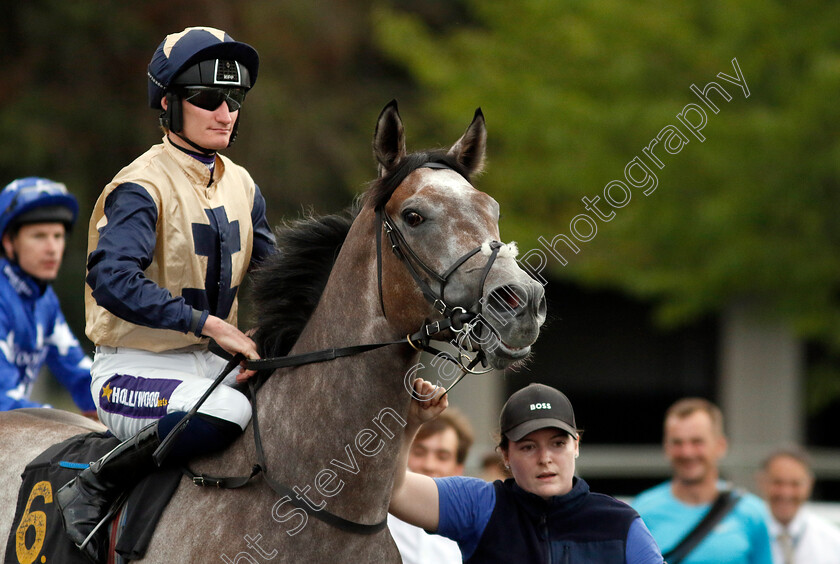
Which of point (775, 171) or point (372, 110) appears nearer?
point (775, 171)

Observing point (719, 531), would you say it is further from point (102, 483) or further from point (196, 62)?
point (196, 62)

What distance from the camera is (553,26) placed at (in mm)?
12367

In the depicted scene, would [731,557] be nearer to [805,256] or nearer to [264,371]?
[264,371]

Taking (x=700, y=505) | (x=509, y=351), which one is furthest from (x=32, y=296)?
(x=700, y=505)

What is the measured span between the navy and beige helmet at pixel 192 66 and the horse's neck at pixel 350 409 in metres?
0.88

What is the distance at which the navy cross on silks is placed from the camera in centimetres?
405

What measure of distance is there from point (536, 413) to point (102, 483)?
1616mm

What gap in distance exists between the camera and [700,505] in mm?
6238

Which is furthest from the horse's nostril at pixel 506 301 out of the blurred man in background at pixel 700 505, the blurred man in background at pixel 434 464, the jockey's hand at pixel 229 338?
the blurred man in background at pixel 700 505

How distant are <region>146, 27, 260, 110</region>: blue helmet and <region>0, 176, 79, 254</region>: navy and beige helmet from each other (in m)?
1.92

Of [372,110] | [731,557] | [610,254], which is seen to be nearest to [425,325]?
[731,557]

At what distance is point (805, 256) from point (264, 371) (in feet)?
27.9

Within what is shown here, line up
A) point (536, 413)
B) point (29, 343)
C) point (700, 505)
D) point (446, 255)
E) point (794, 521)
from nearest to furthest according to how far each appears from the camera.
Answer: point (446, 255) → point (536, 413) → point (29, 343) → point (700, 505) → point (794, 521)

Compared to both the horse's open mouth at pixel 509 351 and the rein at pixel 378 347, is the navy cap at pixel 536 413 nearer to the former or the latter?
the rein at pixel 378 347
